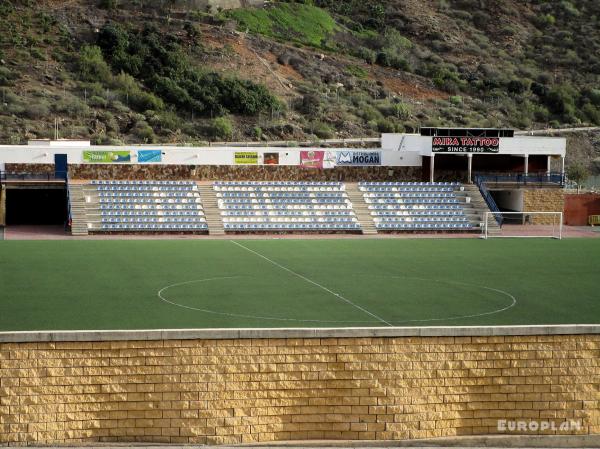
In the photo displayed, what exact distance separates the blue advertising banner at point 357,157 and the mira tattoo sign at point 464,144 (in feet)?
11.1

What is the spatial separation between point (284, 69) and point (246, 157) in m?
48.3

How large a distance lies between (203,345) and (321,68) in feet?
301

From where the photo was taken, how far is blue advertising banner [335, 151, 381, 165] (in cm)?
5925

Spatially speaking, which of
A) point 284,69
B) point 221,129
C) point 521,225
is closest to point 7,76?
A: point 221,129

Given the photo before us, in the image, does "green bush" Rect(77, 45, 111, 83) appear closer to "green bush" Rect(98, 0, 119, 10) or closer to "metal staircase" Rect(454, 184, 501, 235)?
"green bush" Rect(98, 0, 119, 10)

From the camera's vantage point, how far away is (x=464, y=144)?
5919cm

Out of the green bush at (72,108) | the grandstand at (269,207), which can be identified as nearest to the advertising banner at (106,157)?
the grandstand at (269,207)

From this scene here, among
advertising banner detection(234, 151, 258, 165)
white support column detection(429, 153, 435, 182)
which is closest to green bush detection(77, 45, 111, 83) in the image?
advertising banner detection(234, 151, 258, 165)

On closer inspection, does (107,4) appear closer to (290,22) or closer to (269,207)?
(290,22)

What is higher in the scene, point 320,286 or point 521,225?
point 320,286

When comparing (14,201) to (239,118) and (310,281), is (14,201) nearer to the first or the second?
(310,281)

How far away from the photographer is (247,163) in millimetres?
57875

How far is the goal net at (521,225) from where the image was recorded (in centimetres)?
5269

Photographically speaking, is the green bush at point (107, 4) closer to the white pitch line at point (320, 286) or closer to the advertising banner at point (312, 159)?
the advertising banner at point (312, 159)
